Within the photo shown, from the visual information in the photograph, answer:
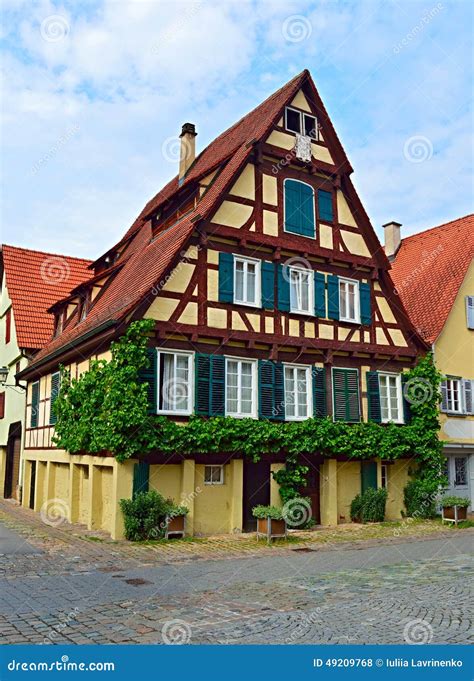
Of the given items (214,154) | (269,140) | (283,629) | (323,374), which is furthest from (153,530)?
(214,154)

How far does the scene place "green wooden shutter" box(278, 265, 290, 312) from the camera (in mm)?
17766

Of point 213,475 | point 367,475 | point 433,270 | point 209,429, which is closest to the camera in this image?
point 209,429

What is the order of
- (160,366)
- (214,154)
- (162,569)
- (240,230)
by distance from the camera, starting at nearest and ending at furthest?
1. (162,569)
2. (160,366)
3. (240,230)
4. (214,154)

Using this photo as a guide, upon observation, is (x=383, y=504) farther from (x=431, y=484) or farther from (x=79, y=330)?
(x=79, y=330)

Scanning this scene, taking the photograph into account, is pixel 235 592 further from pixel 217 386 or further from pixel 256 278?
pixel 256 278

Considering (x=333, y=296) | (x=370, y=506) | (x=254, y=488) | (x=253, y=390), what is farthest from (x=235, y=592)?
(x=333, y=296)

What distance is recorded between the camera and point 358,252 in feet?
64.7

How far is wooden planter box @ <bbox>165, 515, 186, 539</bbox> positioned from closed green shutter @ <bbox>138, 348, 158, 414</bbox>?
239 cm

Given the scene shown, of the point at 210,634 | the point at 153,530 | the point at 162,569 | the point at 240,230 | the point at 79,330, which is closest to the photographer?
the point at 210,634

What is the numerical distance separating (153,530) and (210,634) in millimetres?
7723

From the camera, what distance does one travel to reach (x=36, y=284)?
90.6ft

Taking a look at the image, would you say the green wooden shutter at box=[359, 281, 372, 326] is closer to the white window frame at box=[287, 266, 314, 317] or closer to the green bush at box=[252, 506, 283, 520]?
the white window frame at box=[287, 266, 314, 317]

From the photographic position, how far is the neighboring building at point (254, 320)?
15.8 meters

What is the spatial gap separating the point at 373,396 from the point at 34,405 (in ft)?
38.5
